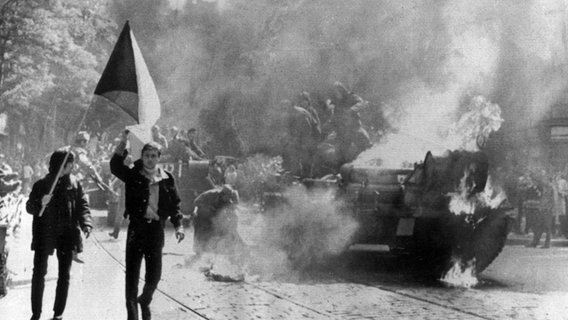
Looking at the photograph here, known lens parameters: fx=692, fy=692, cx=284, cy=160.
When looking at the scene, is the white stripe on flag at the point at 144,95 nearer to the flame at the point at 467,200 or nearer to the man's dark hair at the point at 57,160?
the man's dark hair at the point at 57,160

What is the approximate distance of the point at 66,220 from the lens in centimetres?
621

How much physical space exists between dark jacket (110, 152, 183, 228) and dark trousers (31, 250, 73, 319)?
2.88 feet

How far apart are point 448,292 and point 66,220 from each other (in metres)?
4.82

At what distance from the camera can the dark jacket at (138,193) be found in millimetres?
5796

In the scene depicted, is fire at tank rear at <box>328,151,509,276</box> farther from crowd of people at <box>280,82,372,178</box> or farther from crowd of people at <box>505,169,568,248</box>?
crowd of people at <box>505,169,568,248</box>

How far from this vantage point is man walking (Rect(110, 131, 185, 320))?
5785mm

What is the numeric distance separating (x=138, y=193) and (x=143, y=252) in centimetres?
50

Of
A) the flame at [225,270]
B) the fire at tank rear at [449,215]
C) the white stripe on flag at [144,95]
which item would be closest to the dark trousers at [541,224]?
the fire at tank rear at [449,215]

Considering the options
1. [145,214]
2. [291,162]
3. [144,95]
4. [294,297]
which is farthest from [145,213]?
[291,162]

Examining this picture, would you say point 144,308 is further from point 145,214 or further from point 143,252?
point 145,214

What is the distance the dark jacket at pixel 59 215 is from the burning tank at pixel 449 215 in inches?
233

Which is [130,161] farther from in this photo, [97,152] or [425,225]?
[97,152]

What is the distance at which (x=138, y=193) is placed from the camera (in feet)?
19.1

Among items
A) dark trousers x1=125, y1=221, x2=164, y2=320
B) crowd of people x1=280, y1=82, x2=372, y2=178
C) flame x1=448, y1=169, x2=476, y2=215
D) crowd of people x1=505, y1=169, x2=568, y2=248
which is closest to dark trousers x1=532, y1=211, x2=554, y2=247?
crowd of people x1=505, y1=169, x2=568, y2=248
